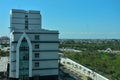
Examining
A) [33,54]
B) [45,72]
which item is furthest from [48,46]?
[45,72]

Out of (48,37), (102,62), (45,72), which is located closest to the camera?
(45,72)

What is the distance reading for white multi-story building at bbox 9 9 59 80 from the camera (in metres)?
23.5

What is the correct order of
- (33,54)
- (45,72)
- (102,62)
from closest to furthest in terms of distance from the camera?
(33,54) < (45,72) < (102,62)

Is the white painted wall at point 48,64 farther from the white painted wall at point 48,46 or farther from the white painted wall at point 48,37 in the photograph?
the white painted wall at point 48,37

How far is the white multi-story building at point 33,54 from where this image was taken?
23.5 meters

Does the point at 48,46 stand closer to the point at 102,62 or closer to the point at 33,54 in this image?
the point at 33,54

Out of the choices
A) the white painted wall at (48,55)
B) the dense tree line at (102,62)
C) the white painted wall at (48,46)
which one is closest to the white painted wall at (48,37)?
the white painted wall at (48,46)

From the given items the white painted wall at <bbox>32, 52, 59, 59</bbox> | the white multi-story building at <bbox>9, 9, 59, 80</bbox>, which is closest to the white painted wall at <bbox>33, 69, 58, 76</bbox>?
the white multi-story building at <bbox>9, 9, 59, 80</bbox>

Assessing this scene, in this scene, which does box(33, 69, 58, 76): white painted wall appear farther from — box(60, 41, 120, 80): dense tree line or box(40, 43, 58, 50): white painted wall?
box(60, 41, 120, 80): dense tree line

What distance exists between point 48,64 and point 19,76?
3268 mm

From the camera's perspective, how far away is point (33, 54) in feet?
79.5

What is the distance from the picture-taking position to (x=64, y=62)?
4172cm

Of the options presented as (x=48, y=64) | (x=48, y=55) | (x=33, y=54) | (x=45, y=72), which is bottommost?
(x=45, y=72)

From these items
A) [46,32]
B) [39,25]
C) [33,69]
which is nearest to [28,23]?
[39,25]
